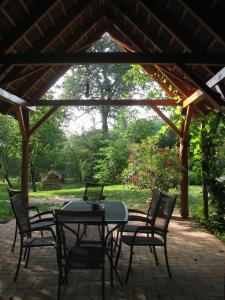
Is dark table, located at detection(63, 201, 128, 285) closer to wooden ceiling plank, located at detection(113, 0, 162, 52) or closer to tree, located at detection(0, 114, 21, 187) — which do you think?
wooden ceiling plank, located at detection(113, 0, 162, 52)

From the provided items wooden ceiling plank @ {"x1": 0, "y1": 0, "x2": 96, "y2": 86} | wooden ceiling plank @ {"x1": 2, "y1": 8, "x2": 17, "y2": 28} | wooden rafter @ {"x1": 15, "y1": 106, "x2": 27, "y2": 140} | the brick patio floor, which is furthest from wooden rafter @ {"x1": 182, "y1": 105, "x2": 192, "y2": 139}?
wooden ceiling plank @ {"x1": 2, "y1": 8, "x2": 17, "y2": 28}

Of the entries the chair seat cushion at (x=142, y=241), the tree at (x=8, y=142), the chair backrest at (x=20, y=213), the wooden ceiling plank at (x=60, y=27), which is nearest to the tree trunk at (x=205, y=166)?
the chair seat cushion at (x=142, y=241)

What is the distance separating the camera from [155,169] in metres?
9.04

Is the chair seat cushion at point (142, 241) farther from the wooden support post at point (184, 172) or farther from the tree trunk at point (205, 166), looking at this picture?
the wooden support post at point (184, 172)

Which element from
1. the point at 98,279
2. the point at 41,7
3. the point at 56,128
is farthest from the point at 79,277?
the point at 56,128

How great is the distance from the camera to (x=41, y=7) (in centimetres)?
620

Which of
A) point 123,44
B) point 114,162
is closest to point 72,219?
point 123,44

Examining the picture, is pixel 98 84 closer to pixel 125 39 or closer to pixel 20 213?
pixel 125 39

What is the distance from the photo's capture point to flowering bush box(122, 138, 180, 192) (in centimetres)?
903

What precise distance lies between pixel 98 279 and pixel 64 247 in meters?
0.76

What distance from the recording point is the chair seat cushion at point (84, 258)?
11.8 ft

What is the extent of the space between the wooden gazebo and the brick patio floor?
8.26ft

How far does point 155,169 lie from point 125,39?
337cm

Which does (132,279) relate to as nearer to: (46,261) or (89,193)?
(46,261)
